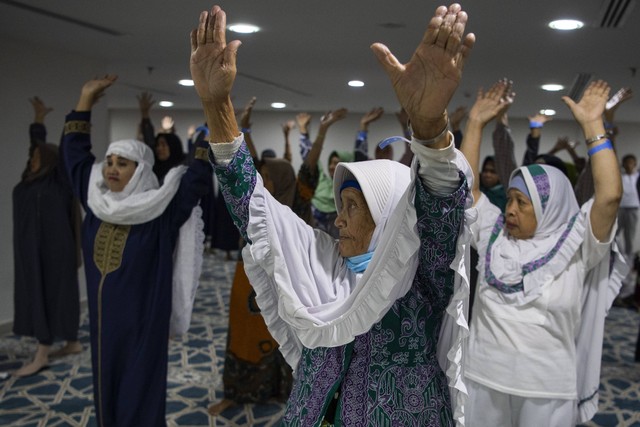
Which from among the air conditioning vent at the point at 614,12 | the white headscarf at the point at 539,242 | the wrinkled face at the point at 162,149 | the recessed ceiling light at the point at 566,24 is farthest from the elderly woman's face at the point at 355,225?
the wrinkled face at the point at 162,149

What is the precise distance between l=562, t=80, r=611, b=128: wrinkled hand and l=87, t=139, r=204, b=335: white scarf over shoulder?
1.67 meters

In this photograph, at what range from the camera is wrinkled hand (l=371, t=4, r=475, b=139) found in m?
1.08

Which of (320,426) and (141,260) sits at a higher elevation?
(141,260)

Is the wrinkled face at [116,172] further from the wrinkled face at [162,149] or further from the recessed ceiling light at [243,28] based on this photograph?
the recessed ceiling light at [243,28]

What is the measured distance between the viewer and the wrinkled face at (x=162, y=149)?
4.62 meters

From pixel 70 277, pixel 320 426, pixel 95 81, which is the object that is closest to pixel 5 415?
pixel 70 277

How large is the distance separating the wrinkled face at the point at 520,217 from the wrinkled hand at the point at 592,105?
0.35 metres

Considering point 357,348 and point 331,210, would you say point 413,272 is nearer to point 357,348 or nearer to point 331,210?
point 357,348

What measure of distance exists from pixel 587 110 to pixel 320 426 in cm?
159

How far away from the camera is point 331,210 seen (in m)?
6.18

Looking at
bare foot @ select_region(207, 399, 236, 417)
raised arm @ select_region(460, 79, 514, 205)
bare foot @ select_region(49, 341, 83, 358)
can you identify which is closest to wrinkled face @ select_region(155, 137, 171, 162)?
bare foot @ select_region(49, 341, 83, 358)

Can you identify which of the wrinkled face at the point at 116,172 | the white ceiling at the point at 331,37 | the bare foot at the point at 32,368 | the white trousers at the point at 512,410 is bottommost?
the bare foot at the point at 32,368

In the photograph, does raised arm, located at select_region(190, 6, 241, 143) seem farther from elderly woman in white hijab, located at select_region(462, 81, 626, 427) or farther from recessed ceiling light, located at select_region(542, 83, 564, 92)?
recessed ceiling light, located at select_region(542, 83, 564, 92)

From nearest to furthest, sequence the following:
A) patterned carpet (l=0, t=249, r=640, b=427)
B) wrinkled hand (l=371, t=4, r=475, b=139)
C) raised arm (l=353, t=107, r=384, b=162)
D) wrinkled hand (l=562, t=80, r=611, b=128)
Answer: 1. wrinkled hand (l=371, t=4, r=475, b=139)
2. wrinkled hand (l=562, t=80, r=611, b=128)
3. patterned carpet (l=0, t=249, r=640, b=427)
4. raised arm (l=353, t=107, r=384, b=162)
